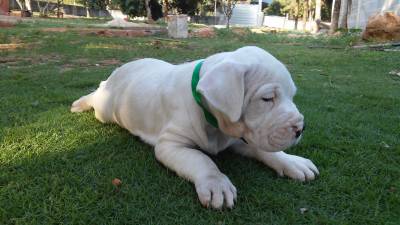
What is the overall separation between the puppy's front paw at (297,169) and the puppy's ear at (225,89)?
63 centimetres

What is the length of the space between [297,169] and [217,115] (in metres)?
0.66

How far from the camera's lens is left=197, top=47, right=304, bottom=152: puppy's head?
2217 mm

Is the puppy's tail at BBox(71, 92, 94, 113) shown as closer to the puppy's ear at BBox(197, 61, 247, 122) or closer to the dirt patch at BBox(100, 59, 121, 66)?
the puppy's ear at BBox(197, 61, 247, 122)

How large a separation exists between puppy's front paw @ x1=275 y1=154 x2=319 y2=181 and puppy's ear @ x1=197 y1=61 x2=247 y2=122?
2.07 feet

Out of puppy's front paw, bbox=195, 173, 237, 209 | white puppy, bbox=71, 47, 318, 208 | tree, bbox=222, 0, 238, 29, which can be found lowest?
puppy's front paw, bbox=195, 173, 237, 209

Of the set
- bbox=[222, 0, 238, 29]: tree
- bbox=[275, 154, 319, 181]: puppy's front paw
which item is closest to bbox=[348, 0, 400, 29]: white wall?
bbox=[222, 0, 238, 29]: tree

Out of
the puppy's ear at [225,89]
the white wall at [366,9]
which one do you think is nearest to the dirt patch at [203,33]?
the white wall at [366,9]

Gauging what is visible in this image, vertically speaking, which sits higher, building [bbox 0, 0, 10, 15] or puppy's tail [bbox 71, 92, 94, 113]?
building [bbox 0, 0, 10, 15]

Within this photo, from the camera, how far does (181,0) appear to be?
3488cm

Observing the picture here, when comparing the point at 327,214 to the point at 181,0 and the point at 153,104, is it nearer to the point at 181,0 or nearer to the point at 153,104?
the point at 153,104

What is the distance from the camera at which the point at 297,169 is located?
2.62 m

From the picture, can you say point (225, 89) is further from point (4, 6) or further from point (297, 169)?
point (4, 6)

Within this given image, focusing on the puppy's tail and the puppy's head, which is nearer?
the puppy's head

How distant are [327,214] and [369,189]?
0.46m
